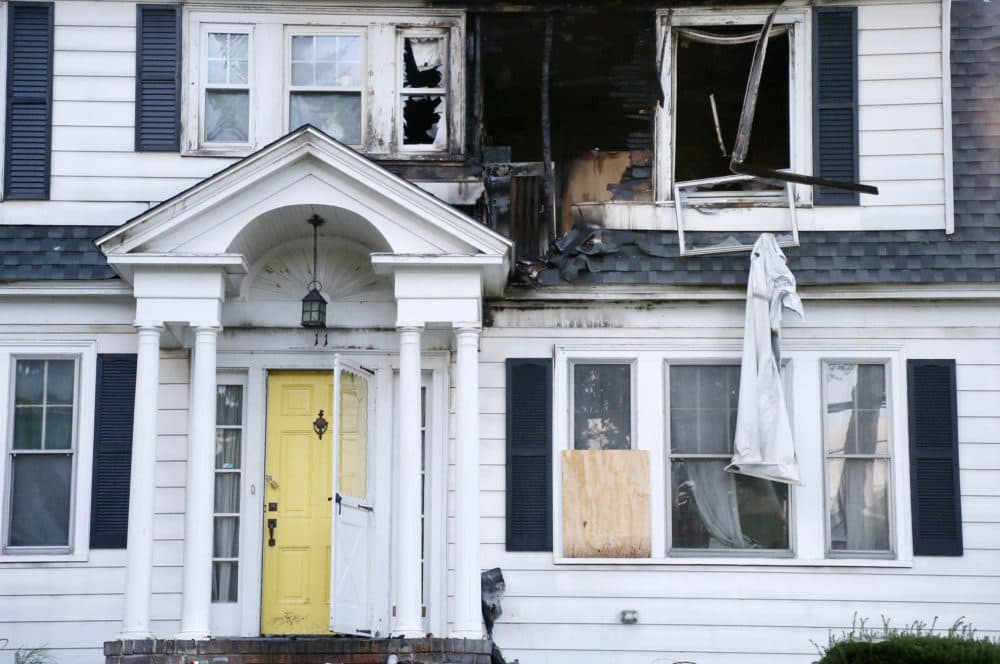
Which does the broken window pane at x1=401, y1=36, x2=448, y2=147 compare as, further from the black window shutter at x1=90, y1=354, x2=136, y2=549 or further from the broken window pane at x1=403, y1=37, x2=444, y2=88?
the black window shutter at x1=90, y1=354, x2=136, y2=549

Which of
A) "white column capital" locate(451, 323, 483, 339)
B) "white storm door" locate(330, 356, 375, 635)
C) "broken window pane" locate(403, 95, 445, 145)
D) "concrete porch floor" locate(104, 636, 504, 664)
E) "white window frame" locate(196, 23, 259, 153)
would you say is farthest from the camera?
"broken window pane" locate(403, 95, 445, 145)

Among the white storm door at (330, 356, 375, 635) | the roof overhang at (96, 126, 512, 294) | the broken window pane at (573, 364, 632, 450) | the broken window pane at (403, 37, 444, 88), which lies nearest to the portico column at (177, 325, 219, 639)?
the roof overhang at (96, 126, 512, 294)

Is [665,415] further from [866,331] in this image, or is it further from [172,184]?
[172,184]

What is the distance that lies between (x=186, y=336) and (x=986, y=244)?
7.06 metres

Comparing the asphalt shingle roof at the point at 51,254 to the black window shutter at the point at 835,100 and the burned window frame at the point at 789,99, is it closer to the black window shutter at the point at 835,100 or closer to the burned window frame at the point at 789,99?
the burned window frame at the point at 789,99

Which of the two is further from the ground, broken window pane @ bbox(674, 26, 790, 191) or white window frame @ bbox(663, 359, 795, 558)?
broken window pane @ bbox(674, 26, 790, 191)

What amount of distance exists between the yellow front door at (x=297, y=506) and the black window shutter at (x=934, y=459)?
5.07 metres

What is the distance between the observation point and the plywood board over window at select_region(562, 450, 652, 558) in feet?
42.9

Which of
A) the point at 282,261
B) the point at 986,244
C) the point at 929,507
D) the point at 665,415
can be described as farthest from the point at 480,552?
the point at 986,244

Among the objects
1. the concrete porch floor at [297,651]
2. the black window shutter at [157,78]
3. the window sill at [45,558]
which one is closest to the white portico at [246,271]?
the concrete porch floor at [297,651]

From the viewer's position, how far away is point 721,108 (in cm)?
1600

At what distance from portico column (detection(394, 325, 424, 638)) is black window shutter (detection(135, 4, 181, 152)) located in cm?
306

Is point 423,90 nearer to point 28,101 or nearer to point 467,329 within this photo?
point 467,329

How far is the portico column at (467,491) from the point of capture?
1223 cm
